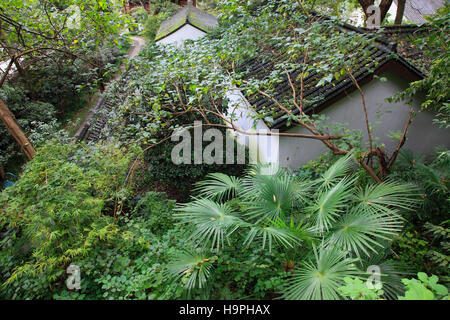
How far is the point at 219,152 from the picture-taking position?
630cm

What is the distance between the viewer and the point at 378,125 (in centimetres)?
697

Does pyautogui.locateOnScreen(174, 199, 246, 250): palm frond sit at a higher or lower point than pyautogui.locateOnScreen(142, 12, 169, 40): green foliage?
lower

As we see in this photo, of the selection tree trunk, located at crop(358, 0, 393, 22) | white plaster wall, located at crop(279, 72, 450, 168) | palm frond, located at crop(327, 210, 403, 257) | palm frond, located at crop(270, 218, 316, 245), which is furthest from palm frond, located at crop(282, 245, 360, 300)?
tree trunk, located at crop(358, 0, 393, 22)

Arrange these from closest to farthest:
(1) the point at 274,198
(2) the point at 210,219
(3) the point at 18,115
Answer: (2) the point at 210,219 → (1) the point at 274,198 → (3) the point at 18,115

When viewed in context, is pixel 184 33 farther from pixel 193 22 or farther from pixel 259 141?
pixel 259 141

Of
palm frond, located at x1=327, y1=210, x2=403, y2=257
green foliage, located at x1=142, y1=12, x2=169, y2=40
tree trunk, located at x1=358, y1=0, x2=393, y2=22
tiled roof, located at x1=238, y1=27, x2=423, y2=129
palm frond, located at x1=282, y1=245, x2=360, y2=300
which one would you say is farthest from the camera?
green foliage, located at x1=142, y1=12, x2=169, y2=40

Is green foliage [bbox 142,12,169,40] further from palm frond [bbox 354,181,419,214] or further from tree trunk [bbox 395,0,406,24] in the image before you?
palm frond [bbox 354,181,419,214]

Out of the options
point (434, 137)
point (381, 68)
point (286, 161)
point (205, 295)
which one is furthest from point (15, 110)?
point (434, 137)

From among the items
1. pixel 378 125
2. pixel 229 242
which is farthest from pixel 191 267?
pixel 378 125

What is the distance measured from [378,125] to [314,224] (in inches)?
212

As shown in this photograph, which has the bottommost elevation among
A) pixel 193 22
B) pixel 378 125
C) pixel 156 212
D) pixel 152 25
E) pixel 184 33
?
pixel 156 212

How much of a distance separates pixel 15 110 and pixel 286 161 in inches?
430

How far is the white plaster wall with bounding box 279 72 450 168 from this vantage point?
6355mm

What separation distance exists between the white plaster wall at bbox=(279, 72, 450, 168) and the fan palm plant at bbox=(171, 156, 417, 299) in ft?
9.79
